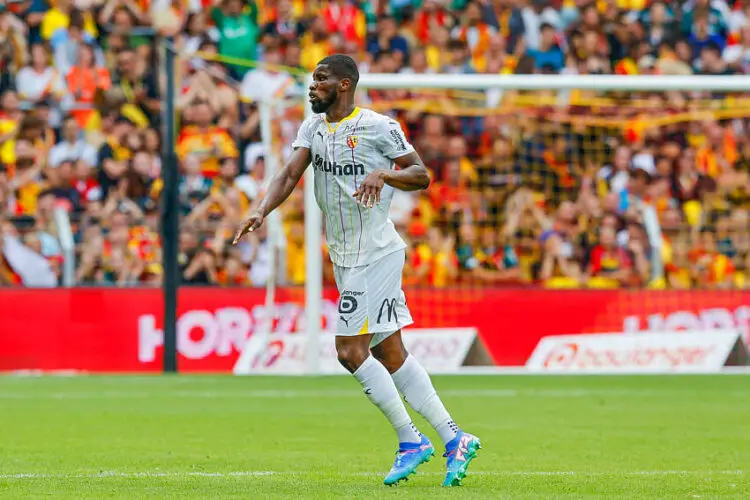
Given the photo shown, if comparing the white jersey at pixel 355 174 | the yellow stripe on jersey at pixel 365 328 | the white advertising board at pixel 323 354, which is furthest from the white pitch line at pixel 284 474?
the white advertising board at pixel 323 354

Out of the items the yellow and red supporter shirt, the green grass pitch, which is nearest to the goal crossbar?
the yellow and red supporter shirt

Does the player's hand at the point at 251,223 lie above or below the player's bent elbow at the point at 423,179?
below

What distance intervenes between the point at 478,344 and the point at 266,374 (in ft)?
8.88

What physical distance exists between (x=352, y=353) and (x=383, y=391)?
256 millimetres

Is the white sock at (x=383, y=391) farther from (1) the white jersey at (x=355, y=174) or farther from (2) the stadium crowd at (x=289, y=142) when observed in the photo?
(2) the stadium crowd at (x=289, y=142)

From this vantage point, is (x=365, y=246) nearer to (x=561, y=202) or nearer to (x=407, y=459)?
(x=407, y=459)

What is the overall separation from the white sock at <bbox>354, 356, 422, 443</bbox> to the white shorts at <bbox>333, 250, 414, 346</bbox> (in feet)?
0.62

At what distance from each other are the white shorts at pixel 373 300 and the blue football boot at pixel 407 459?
1.98 ft

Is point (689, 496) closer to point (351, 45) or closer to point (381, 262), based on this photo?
point (381, 262)

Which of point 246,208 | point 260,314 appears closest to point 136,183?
point 246,208

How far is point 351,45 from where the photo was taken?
74.5 feet

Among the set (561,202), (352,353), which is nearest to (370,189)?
(352,353)

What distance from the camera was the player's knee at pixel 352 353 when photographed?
7.75 m

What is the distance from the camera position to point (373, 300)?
7762 mm
